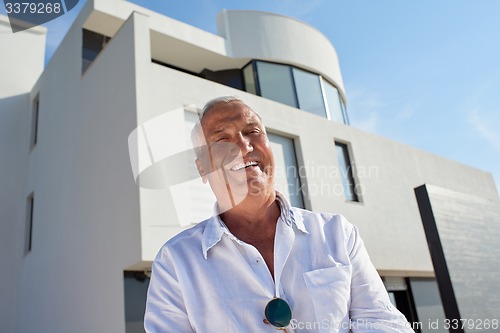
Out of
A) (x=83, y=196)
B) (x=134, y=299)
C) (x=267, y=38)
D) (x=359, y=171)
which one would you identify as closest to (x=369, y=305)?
(x=134, y=299)

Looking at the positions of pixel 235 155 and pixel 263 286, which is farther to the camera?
pixel 235 155

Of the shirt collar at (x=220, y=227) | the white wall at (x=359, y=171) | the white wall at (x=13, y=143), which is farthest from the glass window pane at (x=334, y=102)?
the shirt collar at (x=220, y=227)

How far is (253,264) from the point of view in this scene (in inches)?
57.9

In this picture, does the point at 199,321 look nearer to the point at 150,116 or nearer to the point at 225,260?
the point at 225,260

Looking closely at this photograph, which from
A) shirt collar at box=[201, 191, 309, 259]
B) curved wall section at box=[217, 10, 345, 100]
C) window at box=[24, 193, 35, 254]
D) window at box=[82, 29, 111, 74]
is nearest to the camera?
shirt collar at box=[201, 191, 309, 259]

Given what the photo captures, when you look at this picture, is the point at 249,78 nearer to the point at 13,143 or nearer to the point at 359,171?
the point at 359,171

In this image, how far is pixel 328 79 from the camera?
1282cm

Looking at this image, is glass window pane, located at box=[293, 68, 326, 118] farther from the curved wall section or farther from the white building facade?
the curved wall section

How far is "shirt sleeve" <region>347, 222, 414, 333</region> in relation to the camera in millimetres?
1411

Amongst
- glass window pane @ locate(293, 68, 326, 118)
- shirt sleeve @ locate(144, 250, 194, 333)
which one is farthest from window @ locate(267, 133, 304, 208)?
shirt sleeve @ locate(144, 250, 194, 333)

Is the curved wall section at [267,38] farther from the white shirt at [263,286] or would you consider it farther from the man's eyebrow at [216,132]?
the white shirt at [263,286]

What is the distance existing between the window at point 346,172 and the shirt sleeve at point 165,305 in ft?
29.7

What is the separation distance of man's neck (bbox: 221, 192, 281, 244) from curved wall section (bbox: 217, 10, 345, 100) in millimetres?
10110

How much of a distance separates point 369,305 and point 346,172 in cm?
947
